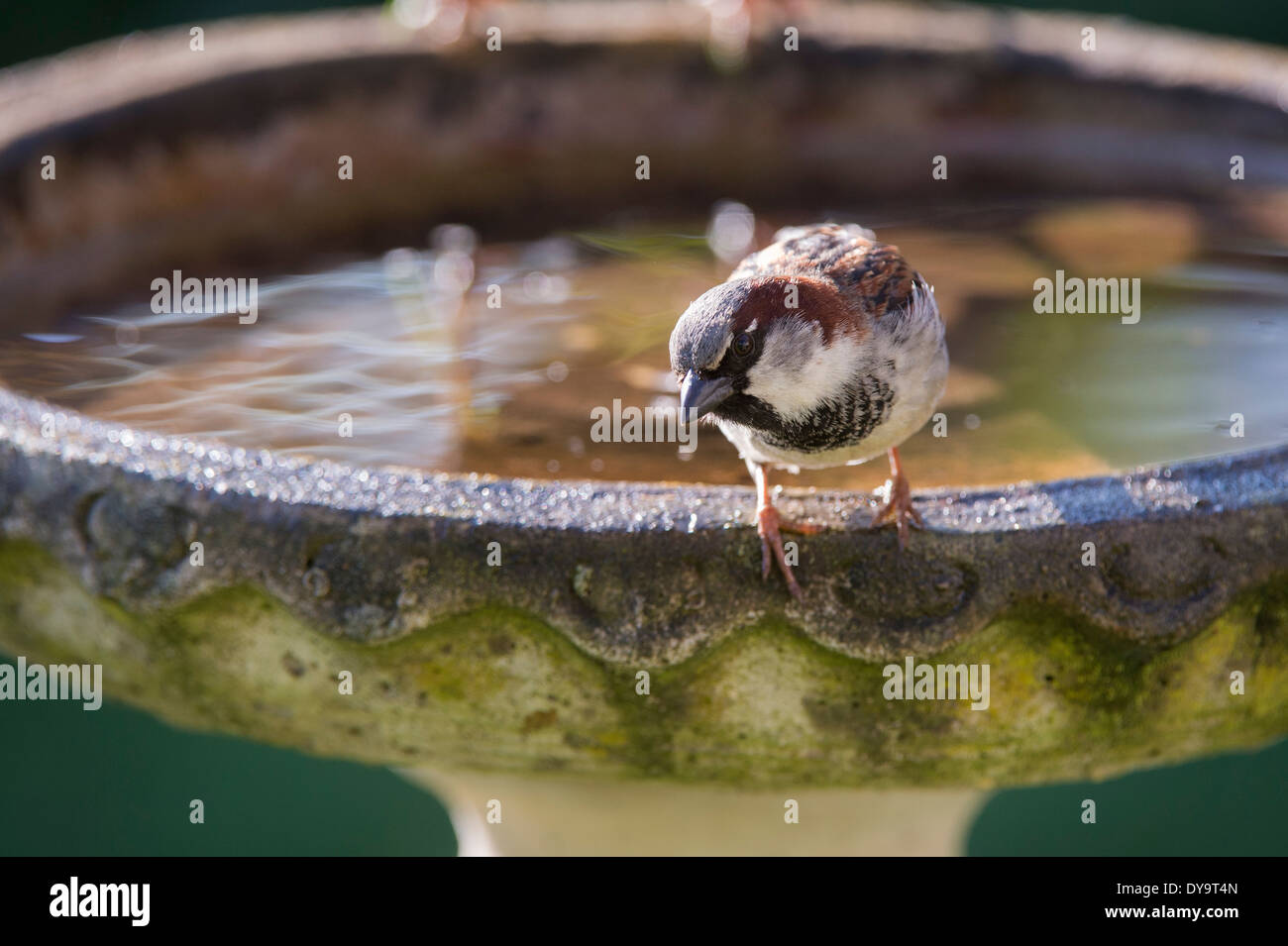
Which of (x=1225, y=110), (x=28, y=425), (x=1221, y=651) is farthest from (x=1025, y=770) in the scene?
(x=1225, y=110)

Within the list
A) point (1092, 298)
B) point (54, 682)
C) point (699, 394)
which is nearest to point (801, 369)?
point (699, 394)

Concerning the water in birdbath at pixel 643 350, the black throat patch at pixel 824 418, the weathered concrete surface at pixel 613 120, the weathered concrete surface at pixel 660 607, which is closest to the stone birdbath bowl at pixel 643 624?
the weathered concrete surface at pixel 660 607

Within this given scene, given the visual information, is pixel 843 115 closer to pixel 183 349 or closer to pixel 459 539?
pixel 183 349

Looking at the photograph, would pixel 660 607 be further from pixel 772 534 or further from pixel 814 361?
pixel 814 361

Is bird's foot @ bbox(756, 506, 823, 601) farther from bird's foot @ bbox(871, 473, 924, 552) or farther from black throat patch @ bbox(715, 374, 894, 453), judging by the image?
black throat patch @ bbox(715, 374, 894, 453)

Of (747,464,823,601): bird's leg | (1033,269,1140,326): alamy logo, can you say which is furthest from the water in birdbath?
(747,464,823,601): bird's leg

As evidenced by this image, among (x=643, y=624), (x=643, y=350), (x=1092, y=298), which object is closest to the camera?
(x=643, y=624)

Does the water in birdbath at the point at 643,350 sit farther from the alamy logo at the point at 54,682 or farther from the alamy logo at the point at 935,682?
the alamy logo at the point at 935,682
